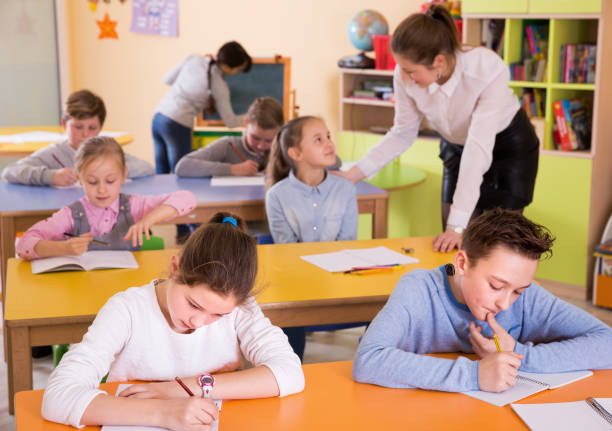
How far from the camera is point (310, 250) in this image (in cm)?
224

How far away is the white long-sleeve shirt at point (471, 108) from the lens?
235 centimetres

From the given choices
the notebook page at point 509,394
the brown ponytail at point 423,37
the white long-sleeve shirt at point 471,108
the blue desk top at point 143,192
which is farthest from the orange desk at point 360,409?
the blue desk top at point 143,192

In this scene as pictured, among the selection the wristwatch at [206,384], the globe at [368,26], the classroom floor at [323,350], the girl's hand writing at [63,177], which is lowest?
the classroom floor at [323,350]

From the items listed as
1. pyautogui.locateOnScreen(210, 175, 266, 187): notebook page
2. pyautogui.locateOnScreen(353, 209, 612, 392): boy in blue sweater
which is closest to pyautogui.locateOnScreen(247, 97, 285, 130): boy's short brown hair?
pyautogui.locateOnScreen(210, 175, 266, 187): notebook page

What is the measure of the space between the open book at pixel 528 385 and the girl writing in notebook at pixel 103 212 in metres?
1.24

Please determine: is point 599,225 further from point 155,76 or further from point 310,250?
point 155,76

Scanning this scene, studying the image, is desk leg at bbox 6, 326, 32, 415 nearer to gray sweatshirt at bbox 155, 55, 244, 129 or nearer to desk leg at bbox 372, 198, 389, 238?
desk leg at bbox 372, 198, 389, 238

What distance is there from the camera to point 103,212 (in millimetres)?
2342

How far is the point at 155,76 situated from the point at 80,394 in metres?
4.51

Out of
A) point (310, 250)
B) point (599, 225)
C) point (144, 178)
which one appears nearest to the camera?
point (310, 250)

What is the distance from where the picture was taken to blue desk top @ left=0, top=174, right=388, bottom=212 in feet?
9.07

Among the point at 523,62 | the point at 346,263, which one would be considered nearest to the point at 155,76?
the point at 523,62

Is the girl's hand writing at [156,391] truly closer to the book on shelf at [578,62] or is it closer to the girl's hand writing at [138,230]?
the girl's hand writing at [138,230]

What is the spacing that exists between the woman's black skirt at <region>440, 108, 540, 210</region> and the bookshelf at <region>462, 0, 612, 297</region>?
1032 mm
